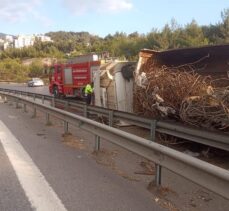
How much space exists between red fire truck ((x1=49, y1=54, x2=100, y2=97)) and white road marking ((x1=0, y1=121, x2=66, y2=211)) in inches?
568

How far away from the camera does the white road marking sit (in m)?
5.12

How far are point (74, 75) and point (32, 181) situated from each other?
20.4 metres

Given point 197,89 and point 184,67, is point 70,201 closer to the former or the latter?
point 197,89

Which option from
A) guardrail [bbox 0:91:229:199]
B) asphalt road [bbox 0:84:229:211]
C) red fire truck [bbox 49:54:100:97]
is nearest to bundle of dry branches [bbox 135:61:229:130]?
asphalt road [bbox 0:84:229:211]

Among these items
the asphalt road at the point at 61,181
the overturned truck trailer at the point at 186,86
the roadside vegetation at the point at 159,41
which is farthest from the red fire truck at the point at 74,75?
the roadside vegetation at the point at 159,41

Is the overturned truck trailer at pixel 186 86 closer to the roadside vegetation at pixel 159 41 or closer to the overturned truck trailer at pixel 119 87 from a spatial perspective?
the overturned truck trailer at pixel 119 87

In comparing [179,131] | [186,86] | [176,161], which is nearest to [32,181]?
[176,161]

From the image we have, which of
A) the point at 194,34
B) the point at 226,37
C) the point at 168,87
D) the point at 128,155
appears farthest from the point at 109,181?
the point at 194,34

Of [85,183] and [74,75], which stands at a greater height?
[74,75]

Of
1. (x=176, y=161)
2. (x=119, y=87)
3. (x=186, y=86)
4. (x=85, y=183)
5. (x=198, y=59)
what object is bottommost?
(x=85, y=183)

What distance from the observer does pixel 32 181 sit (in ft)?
20.4

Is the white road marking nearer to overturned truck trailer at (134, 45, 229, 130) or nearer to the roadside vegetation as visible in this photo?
overturned truck trailer at (134, 45, 229, 130)

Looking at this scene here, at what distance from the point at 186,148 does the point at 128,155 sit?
1.58 m

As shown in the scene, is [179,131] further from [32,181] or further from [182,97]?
[32,181]
